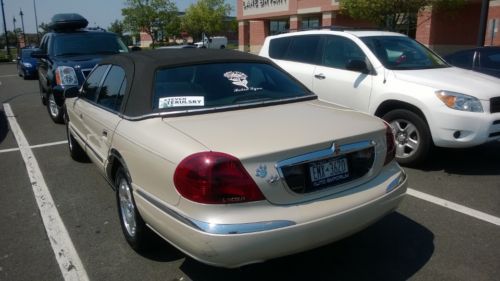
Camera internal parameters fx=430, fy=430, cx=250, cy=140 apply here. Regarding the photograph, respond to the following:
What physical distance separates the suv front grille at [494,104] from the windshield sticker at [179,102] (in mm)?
3692

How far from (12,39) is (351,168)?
95897 mm

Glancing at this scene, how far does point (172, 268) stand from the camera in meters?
3.26

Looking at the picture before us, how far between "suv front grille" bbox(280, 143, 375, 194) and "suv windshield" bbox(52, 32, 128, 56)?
24.5 ft

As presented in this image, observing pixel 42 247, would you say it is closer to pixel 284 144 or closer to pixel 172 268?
pixel 172 268

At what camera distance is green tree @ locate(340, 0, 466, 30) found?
63.7 feet

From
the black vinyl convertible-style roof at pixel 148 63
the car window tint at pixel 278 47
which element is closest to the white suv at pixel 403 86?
the car window tint at pixel 278 47

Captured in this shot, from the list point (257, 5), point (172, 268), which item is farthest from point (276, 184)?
point (257, 5)

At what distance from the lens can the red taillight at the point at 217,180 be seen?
2500 mm

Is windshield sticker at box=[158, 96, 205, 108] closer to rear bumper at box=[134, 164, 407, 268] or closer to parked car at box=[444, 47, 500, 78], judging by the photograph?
rear bumper at box=[134, 164, 407, 268]

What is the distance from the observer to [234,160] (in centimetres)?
252

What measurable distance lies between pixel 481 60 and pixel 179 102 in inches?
277

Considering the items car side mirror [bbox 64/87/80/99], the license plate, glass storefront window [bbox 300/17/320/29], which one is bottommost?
the license plate

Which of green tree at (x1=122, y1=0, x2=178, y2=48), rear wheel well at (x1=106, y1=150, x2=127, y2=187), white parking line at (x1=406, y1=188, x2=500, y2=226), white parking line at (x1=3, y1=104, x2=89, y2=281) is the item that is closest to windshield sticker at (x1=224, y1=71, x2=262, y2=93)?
rear wheel well at (x1=106, y1=150, x2=127, y2=187)

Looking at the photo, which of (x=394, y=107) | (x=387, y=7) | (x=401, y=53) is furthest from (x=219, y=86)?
(x=387, y=7)
